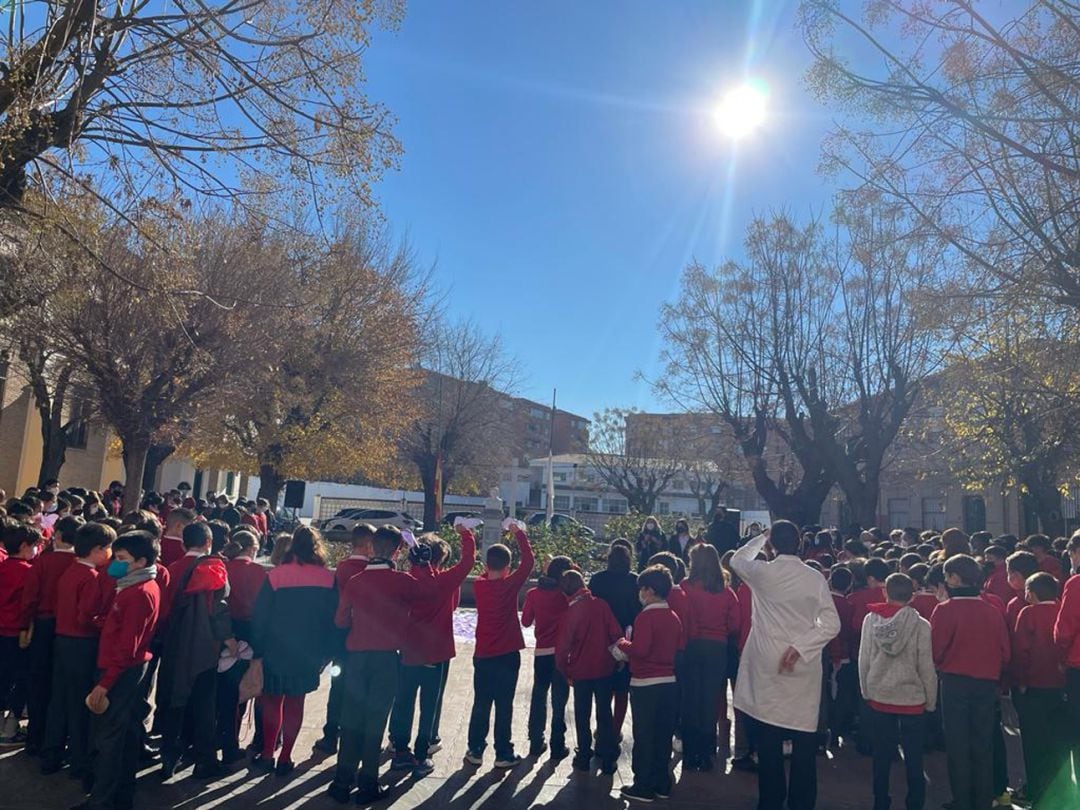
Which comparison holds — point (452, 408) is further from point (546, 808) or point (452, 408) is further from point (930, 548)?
point (546, 808)

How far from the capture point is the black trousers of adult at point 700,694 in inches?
246

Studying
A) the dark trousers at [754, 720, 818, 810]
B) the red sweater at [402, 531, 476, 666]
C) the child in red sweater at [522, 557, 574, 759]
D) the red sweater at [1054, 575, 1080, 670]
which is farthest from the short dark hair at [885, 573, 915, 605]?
the red sweater at [402, 531, 476, 666]

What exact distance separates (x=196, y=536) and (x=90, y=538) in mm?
635

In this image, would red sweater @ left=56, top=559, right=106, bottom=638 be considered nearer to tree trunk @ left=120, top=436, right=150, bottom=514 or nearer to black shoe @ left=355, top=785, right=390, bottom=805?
black shoe @ left=355, top=785, right=390, bottom=805

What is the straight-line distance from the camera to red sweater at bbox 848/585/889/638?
6730mm

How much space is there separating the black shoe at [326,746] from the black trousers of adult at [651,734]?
2.31 m

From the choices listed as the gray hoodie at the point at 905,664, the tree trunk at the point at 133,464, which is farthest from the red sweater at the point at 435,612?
the tree trunk at the point at 133,464

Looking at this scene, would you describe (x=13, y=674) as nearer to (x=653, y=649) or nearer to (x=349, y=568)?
(x=349, y=568)

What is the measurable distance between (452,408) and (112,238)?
1851 cm

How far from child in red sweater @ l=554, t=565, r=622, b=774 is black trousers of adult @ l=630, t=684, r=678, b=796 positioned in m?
0.43

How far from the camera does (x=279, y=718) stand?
5.67 metres

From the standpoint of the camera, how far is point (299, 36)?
8102 millimetres

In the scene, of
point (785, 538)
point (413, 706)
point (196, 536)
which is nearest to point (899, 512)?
point (413, 706)

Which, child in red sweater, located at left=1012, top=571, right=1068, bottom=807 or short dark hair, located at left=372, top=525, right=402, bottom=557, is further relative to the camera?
child in red sweater, located at left=1012, top=571, right=1068, bottom=807
